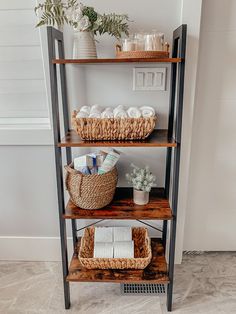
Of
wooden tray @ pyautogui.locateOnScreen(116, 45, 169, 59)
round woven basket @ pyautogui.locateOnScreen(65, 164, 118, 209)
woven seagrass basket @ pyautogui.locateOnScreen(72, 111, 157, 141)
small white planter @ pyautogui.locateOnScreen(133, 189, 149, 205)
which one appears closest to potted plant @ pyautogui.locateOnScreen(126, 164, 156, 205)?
small white planter @ pyautogui.locateOnScreen(133, 189, 149, 205)

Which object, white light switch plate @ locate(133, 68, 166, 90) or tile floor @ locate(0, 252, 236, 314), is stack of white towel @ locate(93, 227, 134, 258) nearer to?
tile floor @ locate(0, 252, 236, 314)

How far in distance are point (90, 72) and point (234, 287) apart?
151 cm

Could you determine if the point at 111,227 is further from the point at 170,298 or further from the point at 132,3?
the point at 132,3

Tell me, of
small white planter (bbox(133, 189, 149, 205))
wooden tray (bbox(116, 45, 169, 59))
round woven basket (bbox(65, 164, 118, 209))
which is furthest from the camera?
small white planter (bbox(133, 189, 149, 205))

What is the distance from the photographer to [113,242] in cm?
148

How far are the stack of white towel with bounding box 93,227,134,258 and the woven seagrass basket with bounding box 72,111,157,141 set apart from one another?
2.15 ft

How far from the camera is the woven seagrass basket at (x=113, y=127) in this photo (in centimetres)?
114

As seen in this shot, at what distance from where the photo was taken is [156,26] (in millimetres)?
1295

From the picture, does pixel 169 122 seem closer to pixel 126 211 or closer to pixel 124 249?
pixel 126 211

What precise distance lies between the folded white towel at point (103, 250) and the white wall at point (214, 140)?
1.95 ft

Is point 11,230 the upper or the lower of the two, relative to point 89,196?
lower

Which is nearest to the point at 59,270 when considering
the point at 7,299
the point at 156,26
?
the point at 7,299

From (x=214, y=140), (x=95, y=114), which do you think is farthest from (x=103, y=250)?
(x=214, y=140)

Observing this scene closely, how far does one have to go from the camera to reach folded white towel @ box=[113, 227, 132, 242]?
1511 mm
